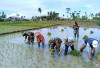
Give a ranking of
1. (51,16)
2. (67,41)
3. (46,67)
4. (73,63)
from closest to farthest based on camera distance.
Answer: (46,67), (73,63), (67,41), (51,16)

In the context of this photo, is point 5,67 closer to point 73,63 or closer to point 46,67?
point 46,67

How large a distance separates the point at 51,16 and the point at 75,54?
56.7m

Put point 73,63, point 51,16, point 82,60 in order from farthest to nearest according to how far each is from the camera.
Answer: point 51,16 → point 82,60 → point 73,63

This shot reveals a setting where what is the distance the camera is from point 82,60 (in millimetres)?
6168

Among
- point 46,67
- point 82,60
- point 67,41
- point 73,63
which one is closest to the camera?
point 46,67

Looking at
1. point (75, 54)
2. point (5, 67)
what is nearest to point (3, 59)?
point (5, 67)

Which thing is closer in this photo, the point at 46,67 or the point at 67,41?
the point at 46,67

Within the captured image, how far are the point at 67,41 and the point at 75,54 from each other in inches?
32.4

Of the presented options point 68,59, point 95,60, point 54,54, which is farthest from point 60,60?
point 95,60

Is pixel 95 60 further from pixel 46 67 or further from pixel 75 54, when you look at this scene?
pixel 46 67

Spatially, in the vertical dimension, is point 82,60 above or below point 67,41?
below

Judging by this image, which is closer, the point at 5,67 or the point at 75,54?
the point at 5,67

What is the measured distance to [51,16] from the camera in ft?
206

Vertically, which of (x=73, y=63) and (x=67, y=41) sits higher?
(x=67, y=41)
